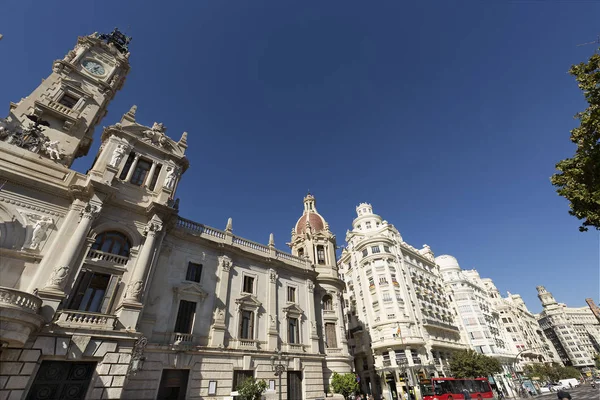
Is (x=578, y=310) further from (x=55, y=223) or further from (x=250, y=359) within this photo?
(x=55, y=223)

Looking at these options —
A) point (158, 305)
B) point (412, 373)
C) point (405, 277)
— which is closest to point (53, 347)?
point (158, 305)

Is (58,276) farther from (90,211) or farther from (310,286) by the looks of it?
(310,286)

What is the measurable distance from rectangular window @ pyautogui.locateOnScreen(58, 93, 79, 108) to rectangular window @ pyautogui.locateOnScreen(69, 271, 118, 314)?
1828 cm

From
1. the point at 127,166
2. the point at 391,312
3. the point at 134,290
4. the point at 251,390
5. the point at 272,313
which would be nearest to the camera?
the point at 134,290

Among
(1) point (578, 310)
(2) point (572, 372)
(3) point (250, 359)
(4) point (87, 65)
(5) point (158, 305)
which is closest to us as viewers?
(5) point (158, 305)

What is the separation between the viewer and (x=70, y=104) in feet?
83.7

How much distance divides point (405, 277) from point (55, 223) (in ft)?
158

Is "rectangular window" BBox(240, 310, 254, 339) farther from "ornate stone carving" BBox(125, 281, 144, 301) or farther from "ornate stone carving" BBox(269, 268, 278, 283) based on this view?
"ornate stone carving" BBox(125, 281, 144, 301)

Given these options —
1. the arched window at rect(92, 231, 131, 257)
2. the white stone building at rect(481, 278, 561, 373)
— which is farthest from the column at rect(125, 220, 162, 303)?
the white stone building at rect(481, 278, 561, 373)

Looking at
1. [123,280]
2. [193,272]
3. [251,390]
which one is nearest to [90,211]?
[123,280]

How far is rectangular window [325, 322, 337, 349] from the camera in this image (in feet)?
89.8

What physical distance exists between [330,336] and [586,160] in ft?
80.7

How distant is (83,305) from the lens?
1591 centimetres

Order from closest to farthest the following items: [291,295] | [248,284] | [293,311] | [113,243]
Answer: [113,243]
[248,284]
[293,311]
[291,295]
